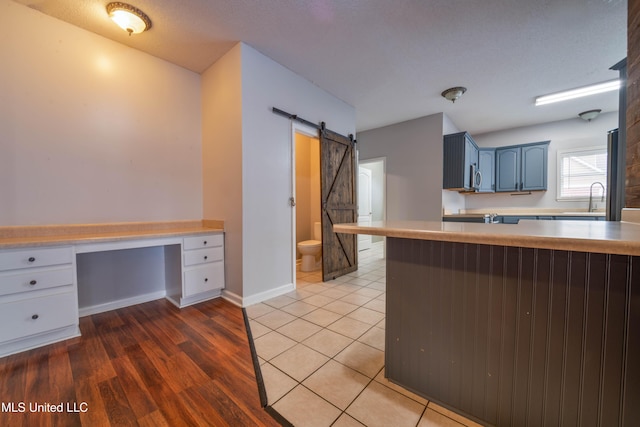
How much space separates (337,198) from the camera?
11.7 ft

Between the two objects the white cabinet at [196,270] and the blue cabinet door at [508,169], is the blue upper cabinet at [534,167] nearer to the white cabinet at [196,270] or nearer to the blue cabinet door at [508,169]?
the blue cabinet door at [508,169]

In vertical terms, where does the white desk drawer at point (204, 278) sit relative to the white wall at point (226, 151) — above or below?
below

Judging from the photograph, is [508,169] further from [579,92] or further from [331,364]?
[331,364]

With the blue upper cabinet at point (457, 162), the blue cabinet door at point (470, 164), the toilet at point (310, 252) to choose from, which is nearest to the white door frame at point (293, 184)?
the toilet at point (310, 252)

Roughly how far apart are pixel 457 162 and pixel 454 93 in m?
1.14

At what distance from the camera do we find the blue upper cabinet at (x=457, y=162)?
4004 mm

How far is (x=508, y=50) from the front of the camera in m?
2.53

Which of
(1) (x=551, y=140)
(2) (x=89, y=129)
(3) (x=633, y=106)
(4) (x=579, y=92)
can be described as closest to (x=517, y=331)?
(3) (x=633, y=106)

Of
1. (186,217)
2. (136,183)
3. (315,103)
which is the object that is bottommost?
(186,217)

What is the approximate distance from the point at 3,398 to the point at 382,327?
7.70ft

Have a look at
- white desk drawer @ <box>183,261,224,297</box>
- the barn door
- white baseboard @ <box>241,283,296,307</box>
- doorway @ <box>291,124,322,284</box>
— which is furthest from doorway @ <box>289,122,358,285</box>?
white desk drawer @ <box>183,261,224,297</box>

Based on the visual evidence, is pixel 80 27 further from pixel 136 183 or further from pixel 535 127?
pixel 535 127

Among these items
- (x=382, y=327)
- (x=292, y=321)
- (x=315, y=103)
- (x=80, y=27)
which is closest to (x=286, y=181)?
(x=315, y=103)

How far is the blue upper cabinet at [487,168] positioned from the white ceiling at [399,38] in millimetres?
1516
